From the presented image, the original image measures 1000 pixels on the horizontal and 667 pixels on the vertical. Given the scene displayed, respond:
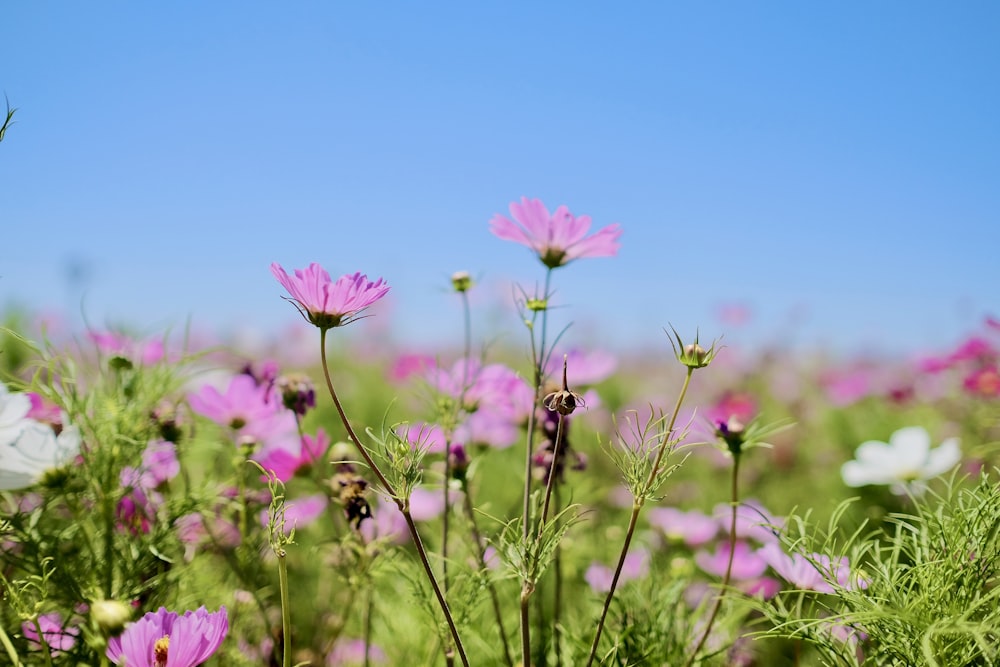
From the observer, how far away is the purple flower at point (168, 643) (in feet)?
1.63

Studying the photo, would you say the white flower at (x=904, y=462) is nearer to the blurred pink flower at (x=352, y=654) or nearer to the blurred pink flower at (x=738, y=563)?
the blurred pink flower at (x=738, y=563)

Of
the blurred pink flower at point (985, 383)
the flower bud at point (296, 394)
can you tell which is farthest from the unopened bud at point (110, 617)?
the blurred pink flower at point (985, 383)

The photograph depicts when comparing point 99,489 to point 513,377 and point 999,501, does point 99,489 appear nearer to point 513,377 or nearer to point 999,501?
point 513,377

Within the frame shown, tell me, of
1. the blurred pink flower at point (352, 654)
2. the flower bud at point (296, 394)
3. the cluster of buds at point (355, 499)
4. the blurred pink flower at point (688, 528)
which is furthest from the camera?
the blurred pink flower at point (688, 528)

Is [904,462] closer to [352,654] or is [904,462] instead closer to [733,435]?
[733,435]

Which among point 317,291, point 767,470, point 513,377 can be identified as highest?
point 317,291

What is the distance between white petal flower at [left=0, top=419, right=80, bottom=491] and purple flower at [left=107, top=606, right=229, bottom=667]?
0.21m

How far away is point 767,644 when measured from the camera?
1.15 metres

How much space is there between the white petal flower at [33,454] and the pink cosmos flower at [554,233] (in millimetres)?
475

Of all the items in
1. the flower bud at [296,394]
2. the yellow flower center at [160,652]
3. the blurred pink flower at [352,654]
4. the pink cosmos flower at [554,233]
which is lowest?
the blurred pink flower at [352,654]

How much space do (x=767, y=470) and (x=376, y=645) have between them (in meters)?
1.50

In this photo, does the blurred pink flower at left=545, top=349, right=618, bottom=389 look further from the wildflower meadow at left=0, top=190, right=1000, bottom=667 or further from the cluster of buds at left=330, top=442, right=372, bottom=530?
the cluster of buds at left=330, top=442, right=372, bottom=530

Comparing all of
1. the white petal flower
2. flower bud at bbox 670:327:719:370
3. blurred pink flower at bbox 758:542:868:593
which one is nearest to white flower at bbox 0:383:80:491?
the white petal flower

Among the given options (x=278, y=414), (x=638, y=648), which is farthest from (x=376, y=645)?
(x=638, y=648)
